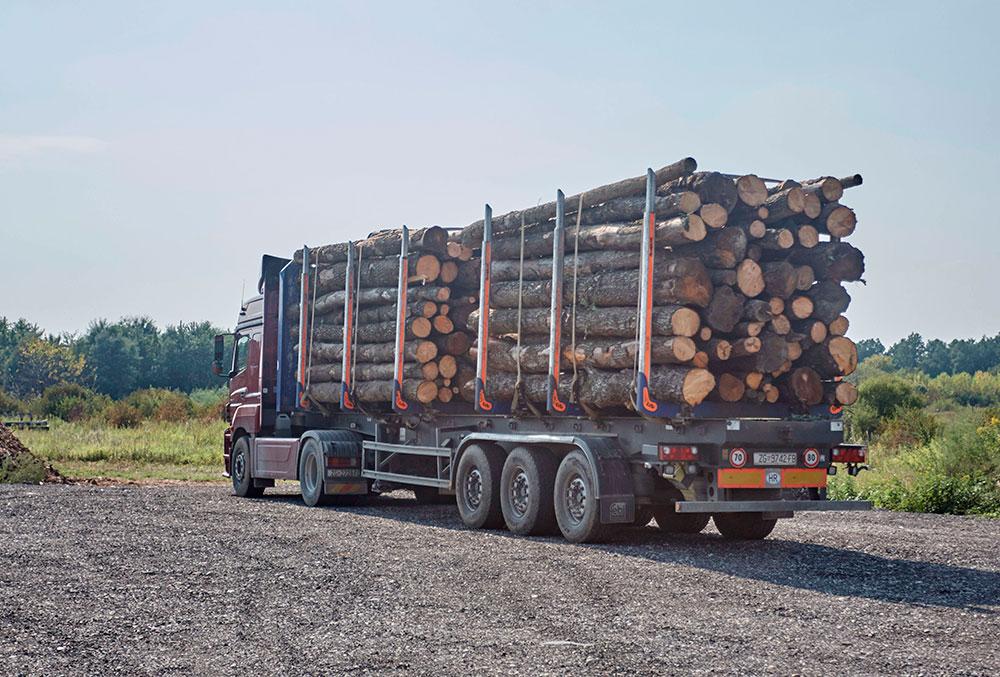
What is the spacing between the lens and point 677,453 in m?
12.9

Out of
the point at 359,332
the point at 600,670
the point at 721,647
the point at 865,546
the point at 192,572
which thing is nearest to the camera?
the point at 600,670

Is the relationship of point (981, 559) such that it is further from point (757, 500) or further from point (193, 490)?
point (193, 490)

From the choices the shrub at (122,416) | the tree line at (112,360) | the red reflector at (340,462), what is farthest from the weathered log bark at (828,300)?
the tree line at (112,360)

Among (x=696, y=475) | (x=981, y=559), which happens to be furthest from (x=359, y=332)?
(x=981, y=559)

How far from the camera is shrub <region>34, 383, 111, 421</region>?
51987 mm

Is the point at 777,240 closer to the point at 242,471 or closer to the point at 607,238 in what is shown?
the point at 607,238

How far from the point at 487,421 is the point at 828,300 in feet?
15.6

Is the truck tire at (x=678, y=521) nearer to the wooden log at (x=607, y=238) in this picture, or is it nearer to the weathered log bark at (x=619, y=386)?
the weathered log bark at (x=619, y=386)

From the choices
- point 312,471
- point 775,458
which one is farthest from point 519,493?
point 312,471

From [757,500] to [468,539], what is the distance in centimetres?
313

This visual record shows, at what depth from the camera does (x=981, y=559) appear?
496 inches

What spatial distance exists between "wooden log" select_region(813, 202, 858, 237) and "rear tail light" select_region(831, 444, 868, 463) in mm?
2281

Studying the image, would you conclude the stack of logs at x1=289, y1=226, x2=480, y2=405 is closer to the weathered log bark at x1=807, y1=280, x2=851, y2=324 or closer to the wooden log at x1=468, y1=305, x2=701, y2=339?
the wooden log at x1=468, y1=305, x2=701, y2=339

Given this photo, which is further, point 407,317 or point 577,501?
point 407,317
